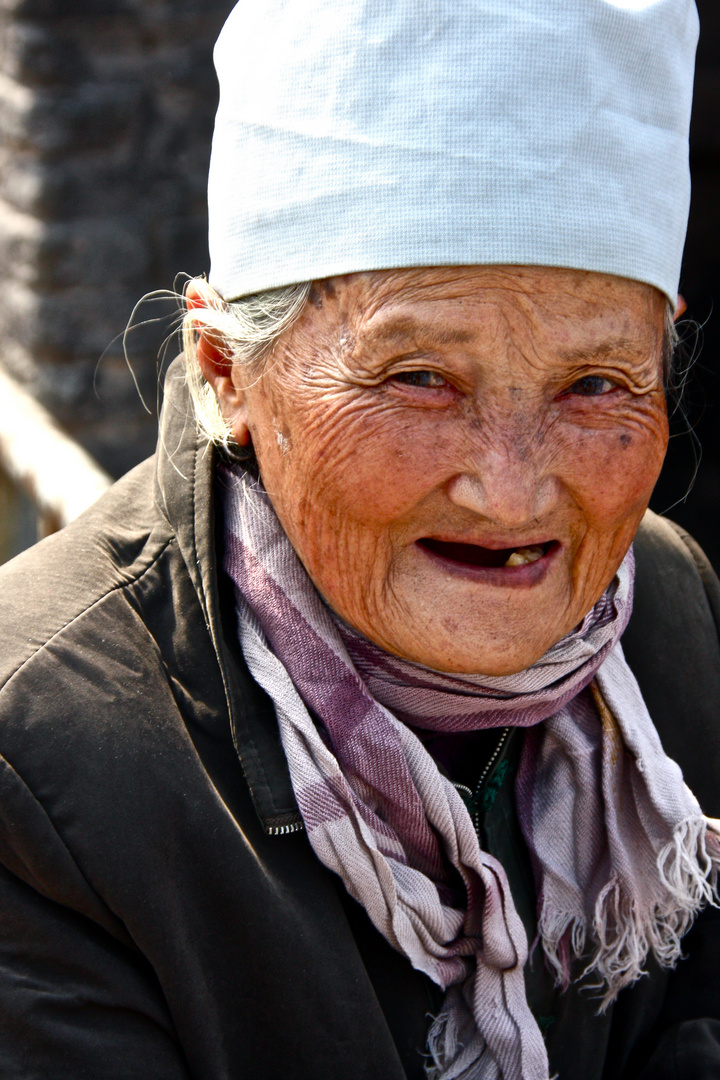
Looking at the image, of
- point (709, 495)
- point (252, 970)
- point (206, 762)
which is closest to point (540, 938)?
point (252, 970)

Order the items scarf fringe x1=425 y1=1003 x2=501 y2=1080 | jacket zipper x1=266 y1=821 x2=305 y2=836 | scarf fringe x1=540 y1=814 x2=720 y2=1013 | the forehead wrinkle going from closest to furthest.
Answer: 1. the forehead wrinkle
2. jacket zipper x1=266 y1=821 x2=305 y2=836
3. scarf fringe x1=425 y1=1003 x2=501 y2=1080
4. scarf fringe x1=540 y1=814 x2=720 y2=1013

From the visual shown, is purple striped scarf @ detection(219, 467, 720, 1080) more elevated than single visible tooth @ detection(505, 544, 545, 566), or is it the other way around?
single visible tooth @ detection(505, 544, 545, 566)

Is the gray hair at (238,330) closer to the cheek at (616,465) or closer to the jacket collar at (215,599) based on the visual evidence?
the jacket collar at (215,599)

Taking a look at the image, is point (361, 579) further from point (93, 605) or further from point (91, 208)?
point (91, 208)

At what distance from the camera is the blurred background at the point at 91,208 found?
3455 millimetres

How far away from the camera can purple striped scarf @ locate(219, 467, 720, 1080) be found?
152cm

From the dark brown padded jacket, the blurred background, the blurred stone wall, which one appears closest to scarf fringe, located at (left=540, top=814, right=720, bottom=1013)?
the dark brown padded jacket

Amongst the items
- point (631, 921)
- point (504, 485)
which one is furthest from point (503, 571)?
point (631, 921)

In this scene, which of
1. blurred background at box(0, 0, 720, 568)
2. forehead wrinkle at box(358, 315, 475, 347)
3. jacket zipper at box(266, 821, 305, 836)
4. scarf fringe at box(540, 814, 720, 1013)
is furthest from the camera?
blurred background at box(0, 0, 720, 568)

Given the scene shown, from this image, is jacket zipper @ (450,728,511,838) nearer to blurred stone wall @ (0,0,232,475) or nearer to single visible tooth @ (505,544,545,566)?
single visible tooth @ (505,544,545,566)

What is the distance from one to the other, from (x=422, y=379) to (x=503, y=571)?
0.95 ft

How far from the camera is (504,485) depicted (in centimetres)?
138

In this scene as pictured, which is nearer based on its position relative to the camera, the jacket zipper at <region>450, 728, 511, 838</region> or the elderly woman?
the elderly woman

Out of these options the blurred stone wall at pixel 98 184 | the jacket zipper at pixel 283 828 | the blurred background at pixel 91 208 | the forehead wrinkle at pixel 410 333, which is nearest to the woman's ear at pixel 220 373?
the forehead wrinkle at pixel 410 333
